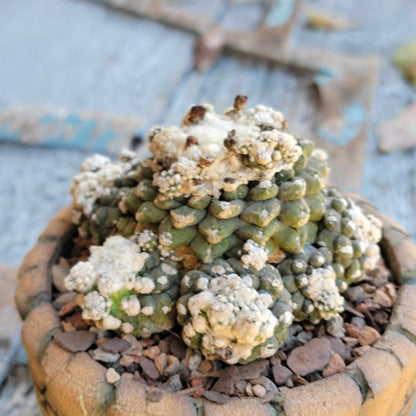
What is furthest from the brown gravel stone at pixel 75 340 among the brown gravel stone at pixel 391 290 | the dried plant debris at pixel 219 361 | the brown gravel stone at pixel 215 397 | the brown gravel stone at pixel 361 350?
the brown gravel stone at pixel 391 290

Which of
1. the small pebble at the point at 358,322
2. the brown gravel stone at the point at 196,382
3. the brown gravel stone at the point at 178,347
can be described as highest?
the small pebble at the point at 358,322

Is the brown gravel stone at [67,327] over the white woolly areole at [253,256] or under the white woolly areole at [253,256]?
under

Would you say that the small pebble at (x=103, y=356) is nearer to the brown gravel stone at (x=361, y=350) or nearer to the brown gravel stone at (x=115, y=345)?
the brown gravel stone at (x=115, y=345)

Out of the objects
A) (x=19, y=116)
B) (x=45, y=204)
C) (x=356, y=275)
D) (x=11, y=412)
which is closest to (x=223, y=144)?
(x=356, y=275)

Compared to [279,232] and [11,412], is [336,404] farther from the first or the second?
[11,412]

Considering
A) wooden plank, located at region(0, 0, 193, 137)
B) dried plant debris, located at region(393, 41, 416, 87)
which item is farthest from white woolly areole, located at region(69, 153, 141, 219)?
dried plant debris, located at region(393, 41, 416, 87)
